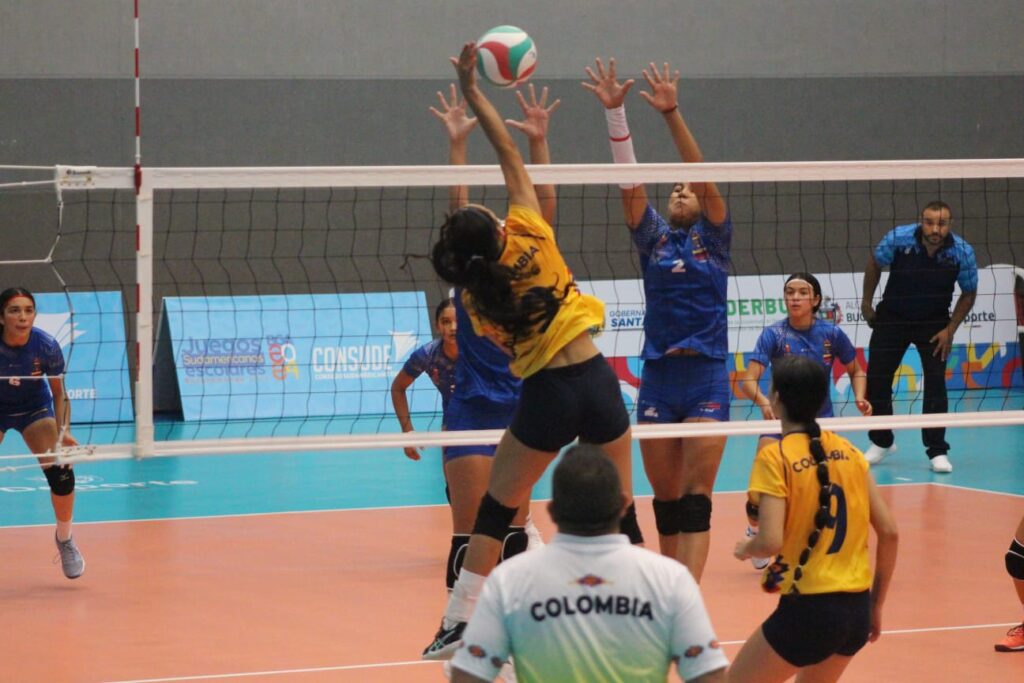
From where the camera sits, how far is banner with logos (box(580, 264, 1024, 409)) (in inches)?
594

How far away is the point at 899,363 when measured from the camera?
1073 centimetres

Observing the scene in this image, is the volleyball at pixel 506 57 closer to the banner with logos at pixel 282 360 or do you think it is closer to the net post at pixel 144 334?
the net post at pixel 144 334

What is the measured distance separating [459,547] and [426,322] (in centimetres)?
967

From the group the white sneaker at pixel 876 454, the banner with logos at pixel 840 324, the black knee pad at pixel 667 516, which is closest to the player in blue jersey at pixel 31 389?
the black knee pad at pixel 667 516

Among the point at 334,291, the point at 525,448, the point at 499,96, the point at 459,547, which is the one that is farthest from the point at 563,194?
the point at 525,448

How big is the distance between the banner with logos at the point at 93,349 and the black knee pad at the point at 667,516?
903 centimetres

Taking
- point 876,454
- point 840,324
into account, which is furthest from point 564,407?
point 840,324

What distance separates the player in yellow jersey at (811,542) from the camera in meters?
3.96

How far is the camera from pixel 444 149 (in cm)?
1612

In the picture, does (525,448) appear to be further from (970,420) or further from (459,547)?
(970,420)

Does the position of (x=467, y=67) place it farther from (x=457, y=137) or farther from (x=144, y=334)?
(x=144, y=334)

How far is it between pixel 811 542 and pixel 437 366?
13.8ft

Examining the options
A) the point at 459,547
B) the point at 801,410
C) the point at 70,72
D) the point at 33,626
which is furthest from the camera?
the point at 70,72

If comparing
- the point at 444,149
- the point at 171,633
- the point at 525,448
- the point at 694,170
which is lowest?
the point at 171,633
